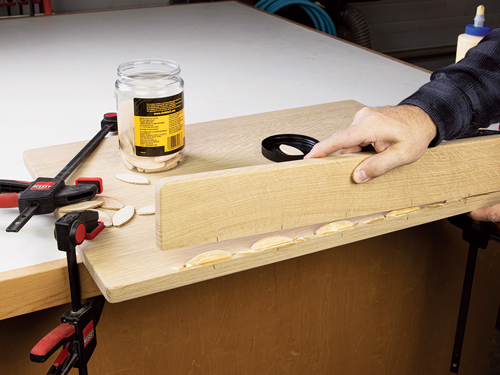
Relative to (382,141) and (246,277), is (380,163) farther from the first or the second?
(246,277)

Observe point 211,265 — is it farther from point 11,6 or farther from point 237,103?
point 11,6

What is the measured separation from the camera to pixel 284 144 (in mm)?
920

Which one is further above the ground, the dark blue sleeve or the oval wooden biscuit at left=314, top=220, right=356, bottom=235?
the dark blue sleeve

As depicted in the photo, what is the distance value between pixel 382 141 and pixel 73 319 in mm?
474

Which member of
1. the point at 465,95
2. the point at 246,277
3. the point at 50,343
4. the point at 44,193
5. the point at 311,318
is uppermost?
the point at 465,95

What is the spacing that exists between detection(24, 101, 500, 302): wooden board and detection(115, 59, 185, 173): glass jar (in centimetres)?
3

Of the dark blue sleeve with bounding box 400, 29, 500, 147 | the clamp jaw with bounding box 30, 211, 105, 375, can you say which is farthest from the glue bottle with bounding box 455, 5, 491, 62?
the clamp jaw with bounding box 30, 211, 105, 375

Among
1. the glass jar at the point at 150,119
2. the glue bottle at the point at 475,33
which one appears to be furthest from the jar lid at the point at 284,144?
the glue bottle at the point at 475,33

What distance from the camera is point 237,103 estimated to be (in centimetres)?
126

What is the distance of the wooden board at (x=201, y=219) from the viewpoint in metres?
0.58

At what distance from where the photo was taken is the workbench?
75cm

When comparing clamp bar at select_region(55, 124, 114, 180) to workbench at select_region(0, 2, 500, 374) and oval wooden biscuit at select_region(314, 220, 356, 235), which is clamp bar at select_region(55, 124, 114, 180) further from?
oval wooden biscuit at select_region(314, 220, 356, 235)

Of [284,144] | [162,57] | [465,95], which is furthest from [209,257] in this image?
[162,57]

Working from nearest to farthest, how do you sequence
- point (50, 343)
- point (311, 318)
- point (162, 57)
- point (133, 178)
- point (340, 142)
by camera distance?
1. point (50, 343)
2. point (340, 142)
3. point (133, 178)
4. point (311, 318)
5. point (162, 57)
